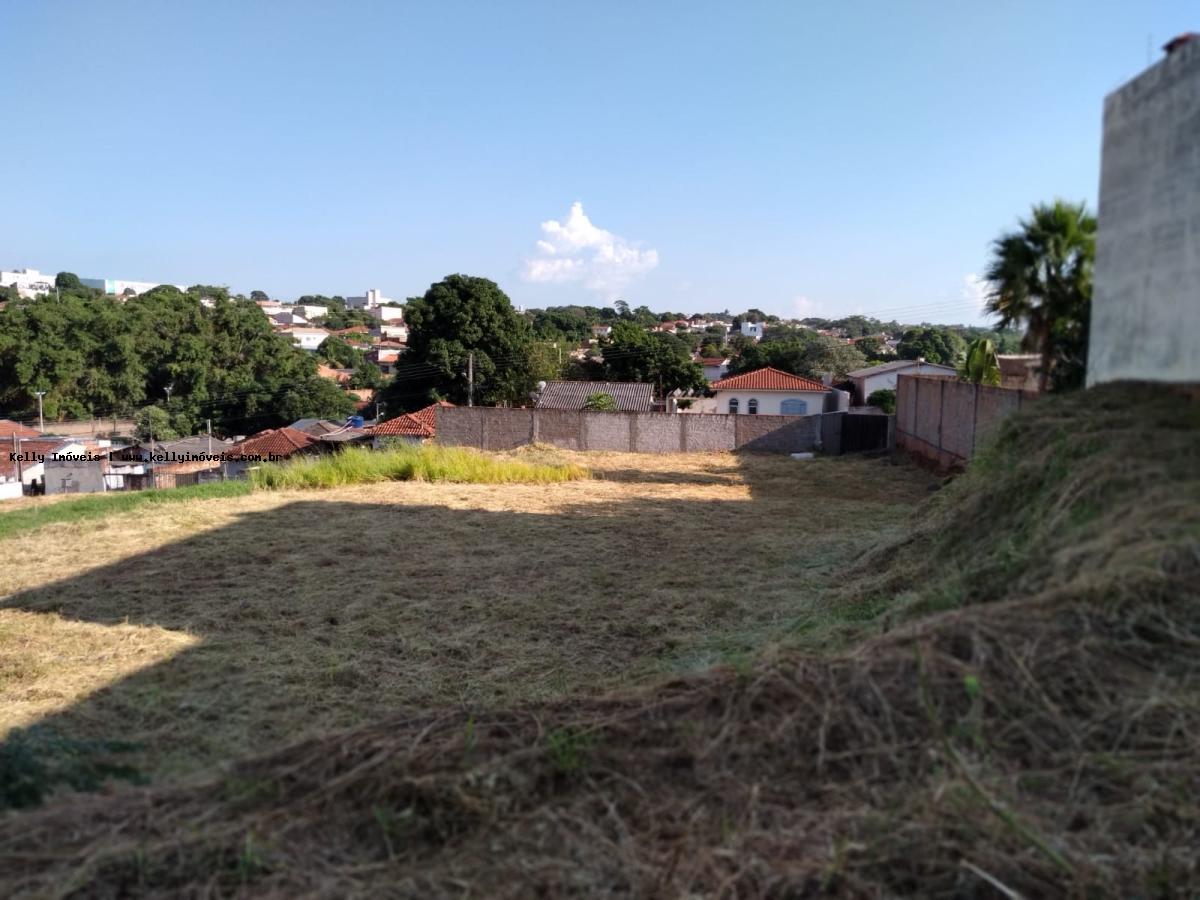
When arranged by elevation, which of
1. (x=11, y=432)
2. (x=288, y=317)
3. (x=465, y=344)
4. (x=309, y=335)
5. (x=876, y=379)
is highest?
(x=288, y=317)

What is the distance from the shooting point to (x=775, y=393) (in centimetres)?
3534

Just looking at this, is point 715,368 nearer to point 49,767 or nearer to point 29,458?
Result: point 29,458

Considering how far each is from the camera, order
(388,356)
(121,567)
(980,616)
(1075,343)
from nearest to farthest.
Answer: (980,616) → (1075,343) → (121,567) → (388,356)

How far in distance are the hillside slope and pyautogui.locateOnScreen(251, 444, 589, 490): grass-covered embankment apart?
39.7ft

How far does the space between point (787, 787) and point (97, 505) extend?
43.5 ft

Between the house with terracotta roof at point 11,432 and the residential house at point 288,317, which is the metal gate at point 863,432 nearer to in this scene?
the house with terracotta roof at point 11,432

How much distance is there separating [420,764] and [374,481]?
41.7ft

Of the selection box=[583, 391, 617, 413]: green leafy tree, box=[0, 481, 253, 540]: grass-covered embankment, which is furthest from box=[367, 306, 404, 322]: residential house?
box=[0, 481, 253, 540]: grass-covered embankment

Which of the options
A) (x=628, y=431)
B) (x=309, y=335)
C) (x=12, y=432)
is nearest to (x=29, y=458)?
(x=12, y=432)

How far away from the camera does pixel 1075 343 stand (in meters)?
6.06

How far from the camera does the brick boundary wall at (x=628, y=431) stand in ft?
69.1

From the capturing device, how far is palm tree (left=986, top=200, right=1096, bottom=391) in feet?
20.2

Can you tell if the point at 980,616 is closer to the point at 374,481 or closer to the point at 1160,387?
the point at 1160,387

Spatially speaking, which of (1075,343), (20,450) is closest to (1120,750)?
(1075,343)
